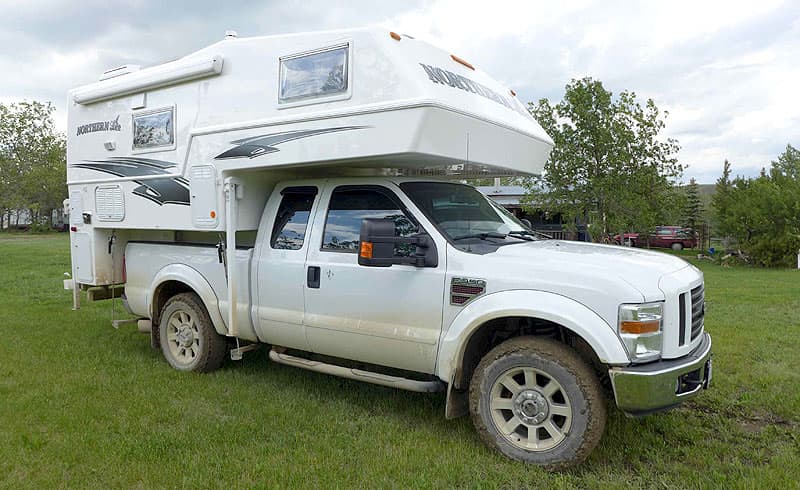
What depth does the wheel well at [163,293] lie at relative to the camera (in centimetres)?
648

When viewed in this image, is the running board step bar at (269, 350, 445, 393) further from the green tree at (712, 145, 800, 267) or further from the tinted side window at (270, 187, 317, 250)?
the green tree at (712, 145, 800, 267)

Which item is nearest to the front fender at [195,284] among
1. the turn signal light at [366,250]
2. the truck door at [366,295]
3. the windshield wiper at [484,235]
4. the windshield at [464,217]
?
the truck door at [366,295]

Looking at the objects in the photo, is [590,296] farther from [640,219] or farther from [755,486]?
[640,219]

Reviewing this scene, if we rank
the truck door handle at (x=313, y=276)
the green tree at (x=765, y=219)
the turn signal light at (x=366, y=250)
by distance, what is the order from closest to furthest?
1. the turn signal light at (x=366, y=250)
2. the truck door handle at (x=313, y=276)
3. the green tree at (x=765, y=219)

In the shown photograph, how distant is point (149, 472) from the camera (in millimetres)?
3959

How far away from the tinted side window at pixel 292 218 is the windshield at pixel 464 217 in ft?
3.30

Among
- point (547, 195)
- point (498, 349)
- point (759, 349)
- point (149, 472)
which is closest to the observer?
point (149, 472)

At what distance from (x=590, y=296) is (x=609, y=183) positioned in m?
19.2

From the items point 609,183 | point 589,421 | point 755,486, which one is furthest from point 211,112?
point 609,183

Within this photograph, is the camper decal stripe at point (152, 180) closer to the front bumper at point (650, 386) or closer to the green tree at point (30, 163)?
the front bumper at point (650, 386)

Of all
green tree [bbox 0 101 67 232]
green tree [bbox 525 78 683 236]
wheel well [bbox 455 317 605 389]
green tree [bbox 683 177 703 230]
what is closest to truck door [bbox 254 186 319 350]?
wheel well [bbox 455 317 605 389]

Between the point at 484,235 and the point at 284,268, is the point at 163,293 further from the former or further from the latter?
the point at 484,235

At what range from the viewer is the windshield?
4648 millimetres

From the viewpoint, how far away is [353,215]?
198 inches
